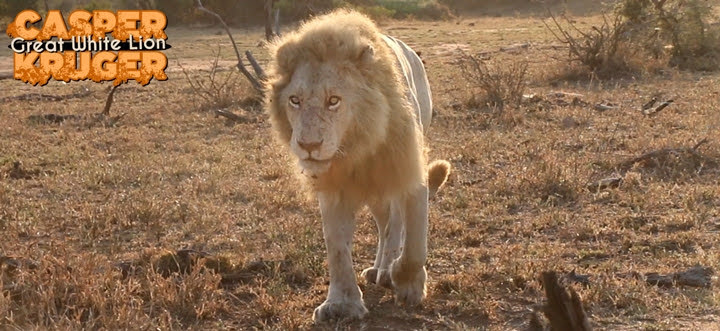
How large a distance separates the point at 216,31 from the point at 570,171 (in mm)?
24105

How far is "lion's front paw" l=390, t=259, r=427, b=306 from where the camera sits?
4695 mm

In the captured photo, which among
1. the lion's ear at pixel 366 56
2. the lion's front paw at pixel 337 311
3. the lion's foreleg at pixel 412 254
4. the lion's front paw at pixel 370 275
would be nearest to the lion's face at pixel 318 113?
the lion's ear at pixel 366 56

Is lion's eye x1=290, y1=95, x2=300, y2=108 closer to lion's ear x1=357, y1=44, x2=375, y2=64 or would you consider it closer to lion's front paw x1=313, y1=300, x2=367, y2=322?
lion's ear x1=357, y1=44, x2=375, y2=64

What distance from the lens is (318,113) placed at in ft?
13.4

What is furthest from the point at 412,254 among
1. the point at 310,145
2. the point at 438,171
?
the point at 438,171

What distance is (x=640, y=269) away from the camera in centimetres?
517

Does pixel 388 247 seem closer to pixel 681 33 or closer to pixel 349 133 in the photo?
pixel 349 133

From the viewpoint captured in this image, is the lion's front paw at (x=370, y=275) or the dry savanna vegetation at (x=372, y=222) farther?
the lion's front paw at (x=370, y=275)

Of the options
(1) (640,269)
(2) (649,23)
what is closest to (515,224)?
(1) (640,269)

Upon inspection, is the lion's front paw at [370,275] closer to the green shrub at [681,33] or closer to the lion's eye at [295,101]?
the lion's eye at [295,101]

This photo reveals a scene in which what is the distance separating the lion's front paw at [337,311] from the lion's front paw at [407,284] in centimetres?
25

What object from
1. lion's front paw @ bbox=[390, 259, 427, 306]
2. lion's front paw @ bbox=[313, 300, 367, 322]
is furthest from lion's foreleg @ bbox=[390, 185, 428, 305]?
lion's front paw @ bbox=[313, 300, 367, 322]

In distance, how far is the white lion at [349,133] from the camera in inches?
162

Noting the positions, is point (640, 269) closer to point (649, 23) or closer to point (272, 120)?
point (272, 120)
